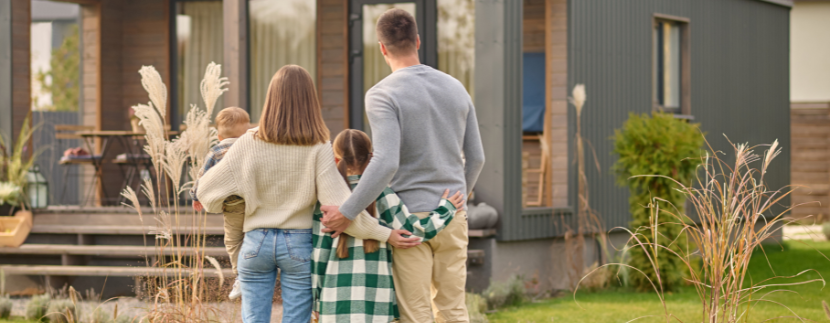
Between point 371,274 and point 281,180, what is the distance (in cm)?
50

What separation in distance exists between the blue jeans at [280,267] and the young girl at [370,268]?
0.36 feet

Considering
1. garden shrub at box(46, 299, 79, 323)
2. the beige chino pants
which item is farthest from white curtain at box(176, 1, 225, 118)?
the beige chino pants

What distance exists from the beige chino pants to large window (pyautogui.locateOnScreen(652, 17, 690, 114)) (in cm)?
696

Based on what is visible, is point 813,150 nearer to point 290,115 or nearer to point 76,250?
point 76,250

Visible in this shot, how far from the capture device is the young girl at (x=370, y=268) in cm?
293

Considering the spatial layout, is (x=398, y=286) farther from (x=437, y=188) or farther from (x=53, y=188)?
(x=53, y=188)

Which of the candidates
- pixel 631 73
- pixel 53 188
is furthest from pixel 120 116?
pixel 631 73

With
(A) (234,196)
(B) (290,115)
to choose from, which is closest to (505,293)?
(A) (234,196)

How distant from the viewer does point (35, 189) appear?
7.64 m

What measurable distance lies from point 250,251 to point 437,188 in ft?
2.44

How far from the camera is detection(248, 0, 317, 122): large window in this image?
9250 mm

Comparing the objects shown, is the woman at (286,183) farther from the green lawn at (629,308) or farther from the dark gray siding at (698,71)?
the dark gray siding at (698,71)

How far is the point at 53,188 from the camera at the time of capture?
→ 501 inches

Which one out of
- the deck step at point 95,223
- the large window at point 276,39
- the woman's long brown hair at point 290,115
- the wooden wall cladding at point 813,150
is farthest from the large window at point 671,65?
the woman's long brown hair at point 290,115
